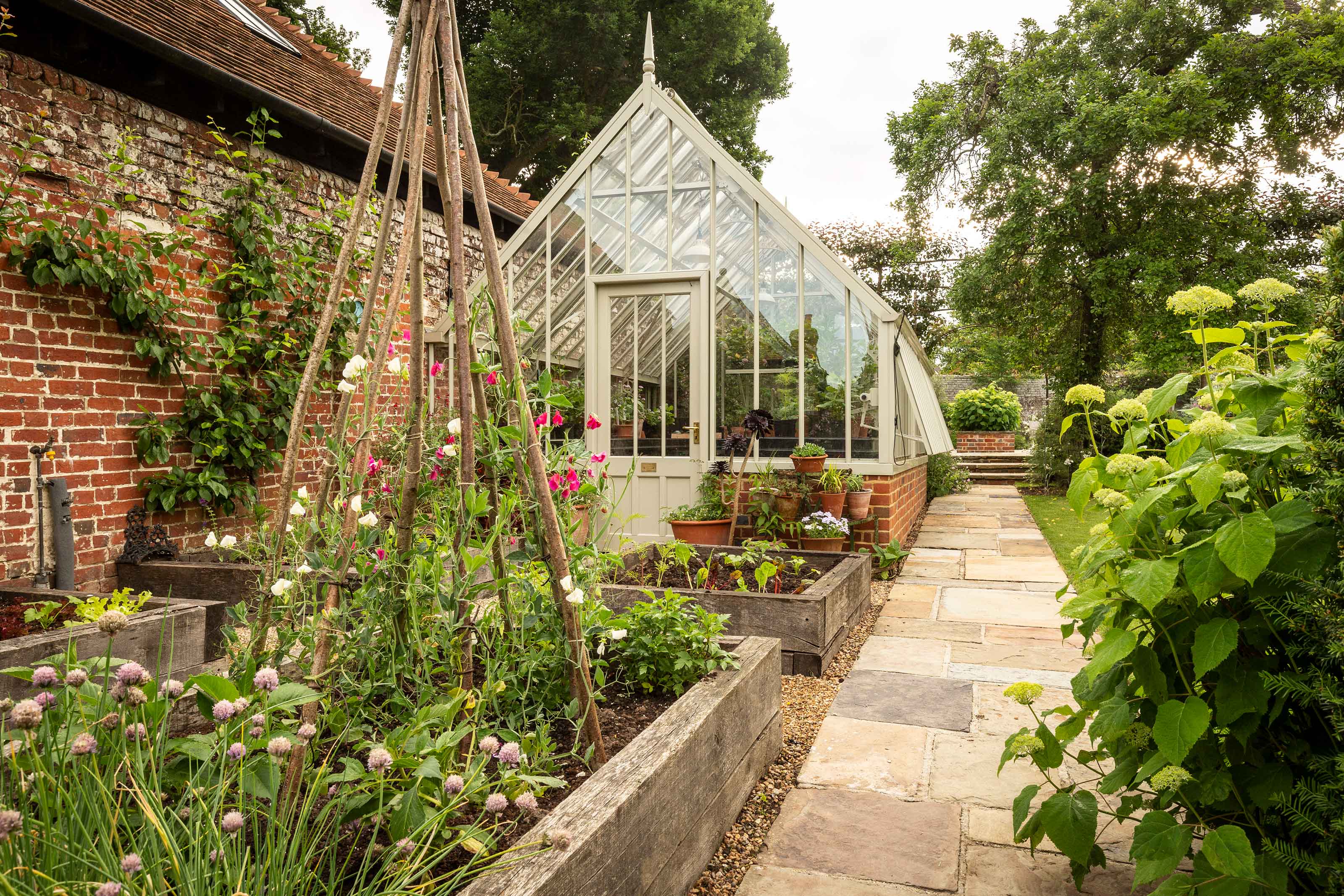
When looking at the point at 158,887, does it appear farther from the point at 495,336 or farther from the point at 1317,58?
the point at 1317,58

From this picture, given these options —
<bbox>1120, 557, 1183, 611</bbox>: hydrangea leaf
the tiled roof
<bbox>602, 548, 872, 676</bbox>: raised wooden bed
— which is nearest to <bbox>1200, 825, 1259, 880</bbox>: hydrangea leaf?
<bbox>1120, 557, 1183, 611</bbox>: hydrangea leaf

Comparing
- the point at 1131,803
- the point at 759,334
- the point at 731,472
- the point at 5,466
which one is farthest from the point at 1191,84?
the point at 5,466

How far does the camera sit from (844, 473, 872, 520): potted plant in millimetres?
5949

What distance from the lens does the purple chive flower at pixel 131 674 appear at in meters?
1.15

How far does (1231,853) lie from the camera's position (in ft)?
4.67

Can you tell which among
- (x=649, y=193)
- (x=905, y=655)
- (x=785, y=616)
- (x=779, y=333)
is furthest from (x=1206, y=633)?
(x=649, y=193)

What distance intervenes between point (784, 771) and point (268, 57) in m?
6.80

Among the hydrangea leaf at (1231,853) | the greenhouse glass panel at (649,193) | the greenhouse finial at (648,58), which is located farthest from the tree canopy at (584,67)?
the hydrangea leaf at (1231,853)

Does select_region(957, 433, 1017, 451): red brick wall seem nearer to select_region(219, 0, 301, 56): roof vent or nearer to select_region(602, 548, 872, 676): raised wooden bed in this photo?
select_region(219, 0, 301, 56): roof vent

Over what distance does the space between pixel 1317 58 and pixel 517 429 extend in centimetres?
1374

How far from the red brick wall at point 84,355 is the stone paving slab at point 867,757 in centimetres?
414

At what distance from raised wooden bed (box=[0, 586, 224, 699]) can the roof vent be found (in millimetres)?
5441

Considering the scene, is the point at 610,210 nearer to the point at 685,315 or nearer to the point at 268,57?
the point at 685,315

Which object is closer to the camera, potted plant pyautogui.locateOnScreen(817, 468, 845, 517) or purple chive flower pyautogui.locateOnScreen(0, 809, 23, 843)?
purple chive flower pyautogui.locateOnScreen(0, 809, 23, 843)
